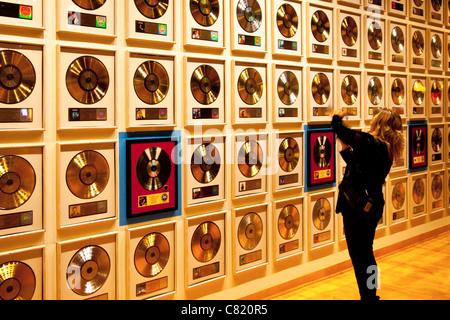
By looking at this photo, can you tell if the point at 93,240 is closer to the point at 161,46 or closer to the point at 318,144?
the point at 161,46

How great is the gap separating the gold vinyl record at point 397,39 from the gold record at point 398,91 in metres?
0.37

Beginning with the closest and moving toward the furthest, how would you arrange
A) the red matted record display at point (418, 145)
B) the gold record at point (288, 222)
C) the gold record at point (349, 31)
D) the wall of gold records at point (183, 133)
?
the wall of gold records at point (183, 133) < the gold record at point (288, 222) < the gold record at point (349, 31) < the red matted record display at point (418, 145)

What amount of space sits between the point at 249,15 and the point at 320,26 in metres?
0.97

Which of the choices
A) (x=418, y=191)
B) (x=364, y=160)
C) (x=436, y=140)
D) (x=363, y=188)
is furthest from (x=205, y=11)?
(x=436, y=140)

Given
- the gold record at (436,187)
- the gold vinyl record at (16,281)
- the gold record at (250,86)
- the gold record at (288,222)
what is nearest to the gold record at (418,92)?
the gold record at (436,187)

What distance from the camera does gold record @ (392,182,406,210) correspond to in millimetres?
5738

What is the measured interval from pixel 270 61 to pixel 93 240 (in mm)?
2154

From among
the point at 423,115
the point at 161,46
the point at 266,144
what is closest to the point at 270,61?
the point at 266,144

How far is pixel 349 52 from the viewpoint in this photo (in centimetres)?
505

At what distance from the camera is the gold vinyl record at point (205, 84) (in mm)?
3682

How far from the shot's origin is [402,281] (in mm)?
4695

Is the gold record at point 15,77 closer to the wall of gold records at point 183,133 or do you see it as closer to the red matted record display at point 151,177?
the wall of gold records at point 183,133

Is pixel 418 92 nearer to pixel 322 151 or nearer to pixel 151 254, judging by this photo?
pixel 322 151

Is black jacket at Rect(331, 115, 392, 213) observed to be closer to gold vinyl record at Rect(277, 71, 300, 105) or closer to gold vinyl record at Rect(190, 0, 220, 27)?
gold vinyl record at Rect(277, 71, 300, 105)
